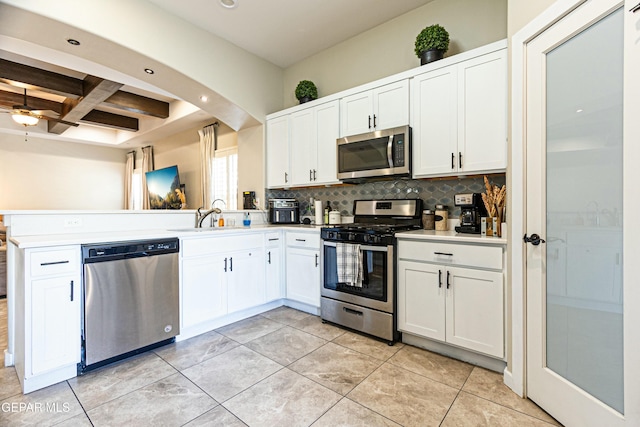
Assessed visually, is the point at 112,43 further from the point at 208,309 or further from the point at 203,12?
the point at 208,309

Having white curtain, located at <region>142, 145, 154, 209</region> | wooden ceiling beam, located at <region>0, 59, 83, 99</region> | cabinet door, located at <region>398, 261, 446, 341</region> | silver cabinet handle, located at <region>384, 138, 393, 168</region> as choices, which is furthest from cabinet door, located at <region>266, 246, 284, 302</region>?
white curtain, located at <region>142, 145, 154, 209</region>

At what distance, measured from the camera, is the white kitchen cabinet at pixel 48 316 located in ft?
6.14

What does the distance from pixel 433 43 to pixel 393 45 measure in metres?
0.72

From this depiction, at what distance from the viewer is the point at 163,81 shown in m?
3.37

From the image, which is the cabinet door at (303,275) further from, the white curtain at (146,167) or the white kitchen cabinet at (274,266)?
the white curtain at (146,167)

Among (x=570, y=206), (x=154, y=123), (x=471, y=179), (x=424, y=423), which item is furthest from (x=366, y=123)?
(x=154, y=123)

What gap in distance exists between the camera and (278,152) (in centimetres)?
400

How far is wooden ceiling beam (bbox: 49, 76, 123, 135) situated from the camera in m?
4.17

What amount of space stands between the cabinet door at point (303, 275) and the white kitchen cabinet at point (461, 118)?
54.8 inches

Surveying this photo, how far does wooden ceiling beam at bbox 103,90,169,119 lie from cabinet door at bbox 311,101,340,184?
346 centimetres

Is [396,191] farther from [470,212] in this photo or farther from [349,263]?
[349,263]

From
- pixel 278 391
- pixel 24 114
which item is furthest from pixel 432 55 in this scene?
pixel 24 114

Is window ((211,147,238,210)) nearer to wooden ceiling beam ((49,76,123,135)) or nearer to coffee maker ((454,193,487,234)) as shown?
wooden ceiling beam ((49,76,123,135))

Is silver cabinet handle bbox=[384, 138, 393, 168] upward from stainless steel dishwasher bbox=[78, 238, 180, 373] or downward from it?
upward
